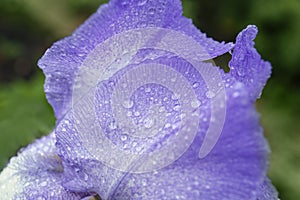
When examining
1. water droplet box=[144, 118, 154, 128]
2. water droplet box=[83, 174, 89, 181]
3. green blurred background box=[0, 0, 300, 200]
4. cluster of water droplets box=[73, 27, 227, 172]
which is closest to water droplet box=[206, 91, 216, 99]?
cluster of water droplets box=[73, 27, 227, 172]

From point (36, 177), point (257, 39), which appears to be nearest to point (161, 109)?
point (36, 177)

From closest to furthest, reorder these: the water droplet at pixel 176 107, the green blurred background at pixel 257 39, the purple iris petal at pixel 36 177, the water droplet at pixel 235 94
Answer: the water droplet at pixel 235 94 < the water droplet at pixel 176 107 < the purple iris petal at pixel 36 177 < the green blurred background at pixel 257 39

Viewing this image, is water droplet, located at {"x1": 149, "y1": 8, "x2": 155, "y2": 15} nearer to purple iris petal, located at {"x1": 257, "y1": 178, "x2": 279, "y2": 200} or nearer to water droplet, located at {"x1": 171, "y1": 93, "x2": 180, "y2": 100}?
water droplet, located at {"x1": 171, "y1": 93, "x2": 180, "y2": 100}

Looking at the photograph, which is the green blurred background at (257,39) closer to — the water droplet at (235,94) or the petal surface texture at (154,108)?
the petal surface texture at (154,108)

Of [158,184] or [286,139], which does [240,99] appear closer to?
[158,184]

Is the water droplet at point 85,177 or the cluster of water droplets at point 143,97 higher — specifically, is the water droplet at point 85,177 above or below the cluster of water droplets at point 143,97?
below

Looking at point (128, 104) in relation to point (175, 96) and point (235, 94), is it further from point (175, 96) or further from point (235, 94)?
point (235, 94)

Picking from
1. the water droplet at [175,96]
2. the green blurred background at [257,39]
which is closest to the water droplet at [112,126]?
the water droplet at [175,96]
